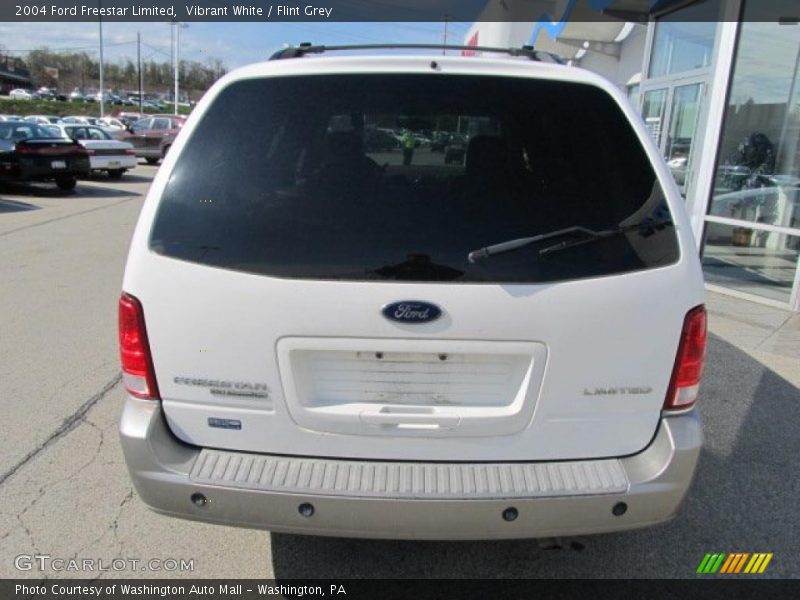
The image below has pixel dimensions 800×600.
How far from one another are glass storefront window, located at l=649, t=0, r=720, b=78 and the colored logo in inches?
284

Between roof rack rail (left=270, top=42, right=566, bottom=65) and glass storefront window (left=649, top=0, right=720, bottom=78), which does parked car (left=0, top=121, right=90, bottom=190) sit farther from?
roof rack rail (left=270, top=42, right=566, bottom=65)

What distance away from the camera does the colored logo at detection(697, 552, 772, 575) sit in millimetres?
2740

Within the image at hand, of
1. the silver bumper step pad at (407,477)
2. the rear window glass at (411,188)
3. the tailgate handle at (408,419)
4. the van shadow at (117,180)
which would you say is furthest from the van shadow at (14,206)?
the tailgate handle at (408,419)

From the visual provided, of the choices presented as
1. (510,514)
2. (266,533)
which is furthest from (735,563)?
(266,533)

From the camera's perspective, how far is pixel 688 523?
304 cm

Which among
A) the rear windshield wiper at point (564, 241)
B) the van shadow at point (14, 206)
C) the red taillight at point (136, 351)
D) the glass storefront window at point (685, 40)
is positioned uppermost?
the glass storefront window at point (685, 40)

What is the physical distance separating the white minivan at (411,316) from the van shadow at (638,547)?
0.72 metres

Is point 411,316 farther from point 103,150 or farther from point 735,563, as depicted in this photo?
point 103,150

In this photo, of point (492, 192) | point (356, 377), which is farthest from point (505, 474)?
point (492, 192)

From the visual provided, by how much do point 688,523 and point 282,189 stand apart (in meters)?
2.50

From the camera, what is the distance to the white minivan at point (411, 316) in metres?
2.04

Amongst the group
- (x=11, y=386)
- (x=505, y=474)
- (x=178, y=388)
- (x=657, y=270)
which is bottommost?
(x=11, y=386)

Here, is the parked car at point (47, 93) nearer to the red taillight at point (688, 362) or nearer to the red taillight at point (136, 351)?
the red taillight at point (136, 351)

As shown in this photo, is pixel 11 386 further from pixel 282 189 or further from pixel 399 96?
pixel 399 96
